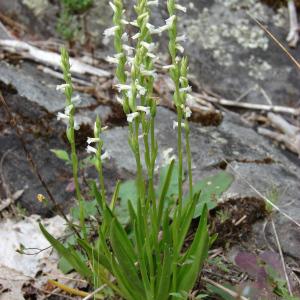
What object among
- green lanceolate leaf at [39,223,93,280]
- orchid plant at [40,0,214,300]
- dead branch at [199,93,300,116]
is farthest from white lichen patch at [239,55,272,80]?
green lanceolate leaf at [39,223,93,280]

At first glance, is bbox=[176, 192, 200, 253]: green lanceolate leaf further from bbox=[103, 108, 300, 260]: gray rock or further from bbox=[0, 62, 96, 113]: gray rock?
bbox=[0, 62, 96, 113]: gray rock

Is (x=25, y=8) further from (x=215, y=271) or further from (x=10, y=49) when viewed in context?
(x=215, y=271)

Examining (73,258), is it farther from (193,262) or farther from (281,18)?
(281,18)

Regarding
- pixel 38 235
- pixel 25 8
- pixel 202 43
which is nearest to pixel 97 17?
pixel 25 8

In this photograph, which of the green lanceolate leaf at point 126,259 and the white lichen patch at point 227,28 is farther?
the white lichen patch at point 227,28

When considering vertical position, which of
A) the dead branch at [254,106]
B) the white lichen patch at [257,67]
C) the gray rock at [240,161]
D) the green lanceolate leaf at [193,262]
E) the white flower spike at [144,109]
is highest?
the white flower spike at [144,109]

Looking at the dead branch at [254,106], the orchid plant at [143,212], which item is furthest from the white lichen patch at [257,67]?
the orchid plant at [143,212]

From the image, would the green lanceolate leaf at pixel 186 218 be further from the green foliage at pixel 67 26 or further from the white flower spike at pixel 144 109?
the green foliage at pixel 67 26
